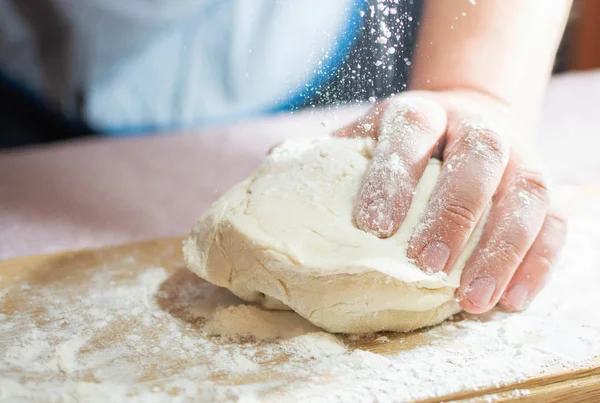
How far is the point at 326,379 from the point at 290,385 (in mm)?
46

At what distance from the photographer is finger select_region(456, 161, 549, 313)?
3.03 feet

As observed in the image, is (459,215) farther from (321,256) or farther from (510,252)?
(321,256)

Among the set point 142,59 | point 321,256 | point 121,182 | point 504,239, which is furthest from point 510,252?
point 142,59

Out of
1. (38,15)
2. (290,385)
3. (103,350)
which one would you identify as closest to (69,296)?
(103,350)

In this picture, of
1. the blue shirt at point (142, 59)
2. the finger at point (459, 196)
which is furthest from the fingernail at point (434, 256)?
the blue shirt at point (142, 59)

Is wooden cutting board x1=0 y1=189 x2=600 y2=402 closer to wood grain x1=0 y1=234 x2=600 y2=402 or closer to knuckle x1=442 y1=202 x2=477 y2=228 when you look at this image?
wood grain x1=0 y1=234 x2=600 y2=402

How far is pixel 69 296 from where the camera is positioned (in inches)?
41.6

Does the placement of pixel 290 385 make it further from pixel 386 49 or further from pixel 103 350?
pixel 386 49

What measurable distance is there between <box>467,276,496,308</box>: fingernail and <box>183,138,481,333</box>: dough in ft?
0.09

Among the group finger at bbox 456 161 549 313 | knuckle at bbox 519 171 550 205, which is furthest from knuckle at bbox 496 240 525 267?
knuckle at bbox 519 171 550 205

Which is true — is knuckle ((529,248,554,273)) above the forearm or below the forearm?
below

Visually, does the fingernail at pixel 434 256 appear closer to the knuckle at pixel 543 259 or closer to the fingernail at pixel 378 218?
the fingernail at pixel 378 218

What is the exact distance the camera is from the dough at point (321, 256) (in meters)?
0.88

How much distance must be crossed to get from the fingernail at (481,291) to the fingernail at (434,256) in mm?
54
